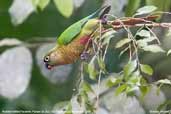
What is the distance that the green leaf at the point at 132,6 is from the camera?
29.0 inches

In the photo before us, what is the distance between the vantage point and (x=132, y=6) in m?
0.75

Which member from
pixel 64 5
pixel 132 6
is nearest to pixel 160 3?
pixel 132 6

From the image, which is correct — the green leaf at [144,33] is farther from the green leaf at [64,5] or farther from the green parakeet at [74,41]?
the green leaf at [64,5]

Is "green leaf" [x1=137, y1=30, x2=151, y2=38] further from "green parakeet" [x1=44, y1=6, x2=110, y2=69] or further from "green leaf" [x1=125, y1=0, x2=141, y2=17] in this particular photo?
"green leaf" [x1=125, y1=0, x2=141, y2=17]

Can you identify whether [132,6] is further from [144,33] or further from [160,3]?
[144,33]

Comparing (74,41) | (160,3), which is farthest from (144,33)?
(160,3)

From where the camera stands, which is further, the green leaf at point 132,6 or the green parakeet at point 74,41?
the green leaf at point 132,6

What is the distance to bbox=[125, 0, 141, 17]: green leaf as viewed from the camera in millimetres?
736

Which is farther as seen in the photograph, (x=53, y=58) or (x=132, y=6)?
(x=132, y=6)

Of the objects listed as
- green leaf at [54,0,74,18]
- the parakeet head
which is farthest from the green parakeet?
green leaf at [54,0,74,18]

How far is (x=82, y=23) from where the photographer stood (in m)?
0.53

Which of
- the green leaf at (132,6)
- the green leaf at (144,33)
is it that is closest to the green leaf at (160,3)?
the green leaf at (132,6)

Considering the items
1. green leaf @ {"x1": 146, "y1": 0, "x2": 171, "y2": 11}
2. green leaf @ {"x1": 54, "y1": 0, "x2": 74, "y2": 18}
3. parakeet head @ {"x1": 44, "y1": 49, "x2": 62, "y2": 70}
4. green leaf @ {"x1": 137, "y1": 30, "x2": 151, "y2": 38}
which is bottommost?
parakeet head @ {"x1": 44, "y1": 49, "x2": 62, "y2": 70}

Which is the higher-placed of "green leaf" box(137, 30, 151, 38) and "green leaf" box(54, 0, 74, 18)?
"green leaf" box(54, 0, 74, 18)
